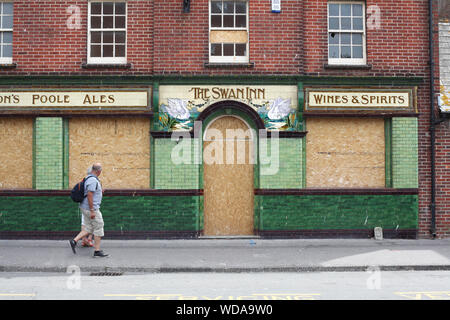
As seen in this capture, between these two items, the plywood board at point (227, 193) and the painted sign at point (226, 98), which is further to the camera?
the plywood board at point (227, 193)

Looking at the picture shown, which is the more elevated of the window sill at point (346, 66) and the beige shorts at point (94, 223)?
the window sill at point (346, 66)

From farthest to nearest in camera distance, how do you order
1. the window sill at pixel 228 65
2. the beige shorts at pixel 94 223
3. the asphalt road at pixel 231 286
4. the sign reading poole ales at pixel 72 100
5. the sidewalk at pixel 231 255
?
the window sill at pixel 228 65 < the sign reading poole ales at pixel 72 100 < the beige shorts at pixel 94 223 < the sidewalk at pixel 231 255 < the asphalt road at pixel 231 286

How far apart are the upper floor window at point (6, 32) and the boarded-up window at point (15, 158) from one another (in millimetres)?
1683

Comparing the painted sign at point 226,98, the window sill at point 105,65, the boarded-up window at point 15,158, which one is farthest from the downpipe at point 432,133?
the boarded-up window at point 15,158

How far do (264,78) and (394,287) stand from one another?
267 inches

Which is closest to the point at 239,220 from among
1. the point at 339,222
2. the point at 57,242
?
the point at 339,222

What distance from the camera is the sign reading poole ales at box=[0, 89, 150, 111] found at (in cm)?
1261

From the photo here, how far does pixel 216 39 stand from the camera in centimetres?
1290

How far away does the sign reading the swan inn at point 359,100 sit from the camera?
12773 mm

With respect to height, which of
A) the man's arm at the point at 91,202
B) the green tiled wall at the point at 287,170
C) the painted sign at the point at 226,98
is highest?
the painted sign at the point at 226,98

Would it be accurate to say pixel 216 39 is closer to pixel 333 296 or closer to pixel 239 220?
pixel 239 220

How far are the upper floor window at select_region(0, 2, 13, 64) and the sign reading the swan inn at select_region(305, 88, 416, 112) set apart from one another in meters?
7.78

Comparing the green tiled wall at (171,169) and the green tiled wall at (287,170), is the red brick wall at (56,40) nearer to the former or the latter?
the green tiled wall at (171,169)

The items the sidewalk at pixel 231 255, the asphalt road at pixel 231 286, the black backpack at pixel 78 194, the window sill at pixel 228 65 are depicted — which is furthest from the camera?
the window sill at pixel 228 65
